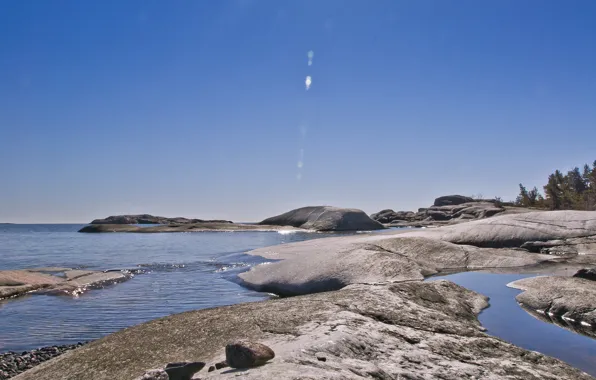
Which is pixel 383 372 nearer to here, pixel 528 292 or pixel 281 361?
pixel 281 361

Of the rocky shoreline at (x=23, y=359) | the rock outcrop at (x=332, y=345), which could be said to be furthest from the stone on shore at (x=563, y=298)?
the rocky shoreline at (x=23, y=359)

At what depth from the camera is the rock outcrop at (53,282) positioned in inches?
614

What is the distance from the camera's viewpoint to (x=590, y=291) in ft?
27.7

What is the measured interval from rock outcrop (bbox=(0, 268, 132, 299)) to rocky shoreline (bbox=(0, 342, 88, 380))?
720 cm

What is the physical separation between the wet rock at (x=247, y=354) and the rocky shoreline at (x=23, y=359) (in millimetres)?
5830

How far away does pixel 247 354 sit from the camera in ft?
12.2

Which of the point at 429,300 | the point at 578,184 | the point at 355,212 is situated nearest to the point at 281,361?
the point at 429,300

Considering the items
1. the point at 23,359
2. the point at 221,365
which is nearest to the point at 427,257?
the point at 23,359

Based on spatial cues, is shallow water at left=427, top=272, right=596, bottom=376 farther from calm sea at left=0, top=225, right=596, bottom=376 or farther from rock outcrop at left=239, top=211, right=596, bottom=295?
rock outcrop at left=239, top=211, right=596, bottom=295

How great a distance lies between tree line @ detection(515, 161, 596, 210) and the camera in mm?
70500

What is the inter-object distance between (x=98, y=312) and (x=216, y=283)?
515 cm

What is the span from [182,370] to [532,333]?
570 centimetres

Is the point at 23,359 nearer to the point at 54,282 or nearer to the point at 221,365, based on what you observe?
the point at 221,365

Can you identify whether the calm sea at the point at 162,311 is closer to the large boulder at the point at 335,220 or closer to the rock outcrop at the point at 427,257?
the rock outcrop at the point at 427,257
